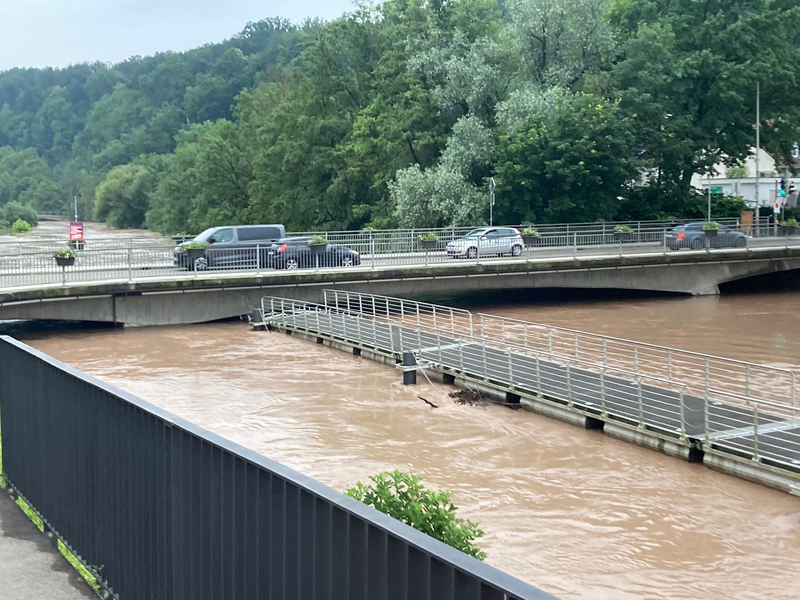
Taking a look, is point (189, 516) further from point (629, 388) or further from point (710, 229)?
point (710, 229)

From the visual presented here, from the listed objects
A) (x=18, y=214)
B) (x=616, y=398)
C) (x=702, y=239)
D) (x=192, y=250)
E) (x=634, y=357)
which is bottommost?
(x=616, y=398)

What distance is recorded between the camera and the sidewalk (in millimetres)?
6543

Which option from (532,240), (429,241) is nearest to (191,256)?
(429,241)

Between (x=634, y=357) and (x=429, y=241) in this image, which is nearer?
(x=634, y=357)

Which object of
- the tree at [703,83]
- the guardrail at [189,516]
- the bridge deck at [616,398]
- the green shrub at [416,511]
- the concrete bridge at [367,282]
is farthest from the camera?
the tree at [703,83]

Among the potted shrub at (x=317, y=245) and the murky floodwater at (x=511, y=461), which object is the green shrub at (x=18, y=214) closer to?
the potted shrub at (x=317, y=245)

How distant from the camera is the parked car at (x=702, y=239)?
136 feet

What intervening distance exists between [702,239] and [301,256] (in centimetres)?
1792

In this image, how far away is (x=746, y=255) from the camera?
4162 centimetres

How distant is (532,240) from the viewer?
129 feet

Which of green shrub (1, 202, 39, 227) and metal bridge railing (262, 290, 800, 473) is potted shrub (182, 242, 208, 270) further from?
green shrub (1, 202, 39, 227)

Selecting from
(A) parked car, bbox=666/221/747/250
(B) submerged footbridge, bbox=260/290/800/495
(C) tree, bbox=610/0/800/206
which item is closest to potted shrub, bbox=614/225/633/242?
(A) parked car, bbox=666/221/747/250

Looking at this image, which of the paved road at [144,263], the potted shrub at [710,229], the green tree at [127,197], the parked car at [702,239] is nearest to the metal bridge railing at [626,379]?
the paved road at [144,263]

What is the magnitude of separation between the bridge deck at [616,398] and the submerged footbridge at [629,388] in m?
0.02
